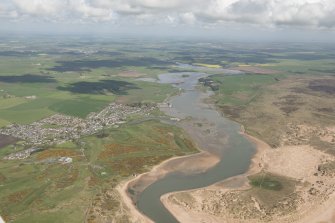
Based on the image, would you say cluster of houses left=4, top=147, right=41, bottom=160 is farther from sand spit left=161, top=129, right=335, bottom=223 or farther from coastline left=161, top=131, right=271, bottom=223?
sand spit left=161, top=129, right=335, bottom=223

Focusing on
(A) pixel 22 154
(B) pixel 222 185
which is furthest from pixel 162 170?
(A) pixel 22 154

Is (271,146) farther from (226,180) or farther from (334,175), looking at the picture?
(226,180)

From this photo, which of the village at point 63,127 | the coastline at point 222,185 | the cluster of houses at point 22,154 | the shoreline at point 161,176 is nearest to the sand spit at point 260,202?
the coastline at point 222,185

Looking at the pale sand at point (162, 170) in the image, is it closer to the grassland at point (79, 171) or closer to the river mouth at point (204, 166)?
the river mouth at point (204, 166)

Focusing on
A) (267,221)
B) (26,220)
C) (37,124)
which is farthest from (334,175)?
(37,124)

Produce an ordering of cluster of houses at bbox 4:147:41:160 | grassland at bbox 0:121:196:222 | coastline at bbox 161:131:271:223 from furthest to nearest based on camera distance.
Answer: cluster of houses at bbox 4:147:41:160 → grassland at bbox 0:121:196:222 → coastline at bbox 161:131:271:223

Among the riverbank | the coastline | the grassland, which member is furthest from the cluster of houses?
the coastline
